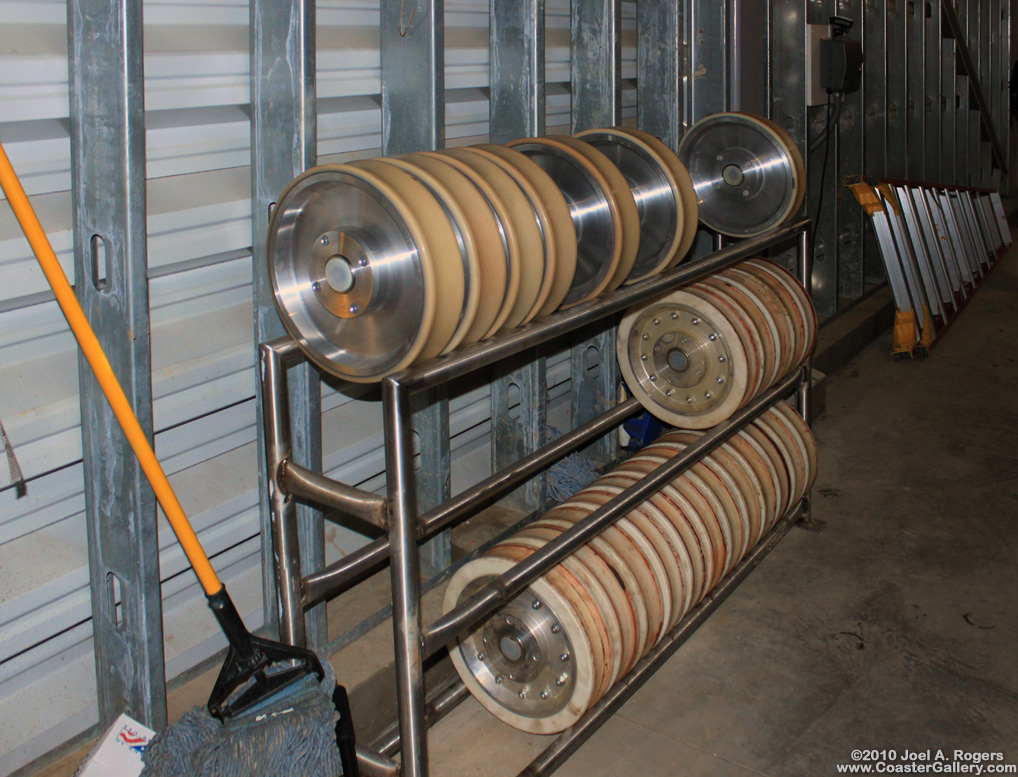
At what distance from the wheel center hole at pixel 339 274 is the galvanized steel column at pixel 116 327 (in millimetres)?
399

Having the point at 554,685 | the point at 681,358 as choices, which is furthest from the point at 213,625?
the point at 681,358

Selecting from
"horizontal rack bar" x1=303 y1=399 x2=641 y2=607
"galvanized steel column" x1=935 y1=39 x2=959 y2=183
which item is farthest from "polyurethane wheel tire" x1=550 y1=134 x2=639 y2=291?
"galvanized steel column" x1=935 y1=39 x2=959 y2=183

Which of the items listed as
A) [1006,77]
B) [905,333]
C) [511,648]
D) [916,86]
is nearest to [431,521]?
[511,648]

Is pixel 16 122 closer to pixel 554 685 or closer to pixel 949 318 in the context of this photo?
pixel 554 685

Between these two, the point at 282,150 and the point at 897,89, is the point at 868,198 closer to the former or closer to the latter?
the point at 897,89

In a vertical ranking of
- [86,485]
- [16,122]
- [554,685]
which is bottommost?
[554,685]

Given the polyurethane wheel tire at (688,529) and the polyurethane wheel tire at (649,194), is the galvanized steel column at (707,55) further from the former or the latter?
the polyurethane wheel tire at (688,529)

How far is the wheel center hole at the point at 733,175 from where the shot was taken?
2.84 meters

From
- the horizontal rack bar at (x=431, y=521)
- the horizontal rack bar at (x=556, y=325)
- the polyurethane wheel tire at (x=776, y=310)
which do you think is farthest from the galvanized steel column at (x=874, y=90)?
the horizontal rack bar at (x=431, y=521)

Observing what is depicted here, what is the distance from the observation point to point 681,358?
2.67 metres

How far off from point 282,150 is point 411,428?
2.40ft

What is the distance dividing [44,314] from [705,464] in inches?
68.6

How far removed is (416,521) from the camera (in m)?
1.76

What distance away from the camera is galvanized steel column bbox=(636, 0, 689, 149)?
3.28 metres
